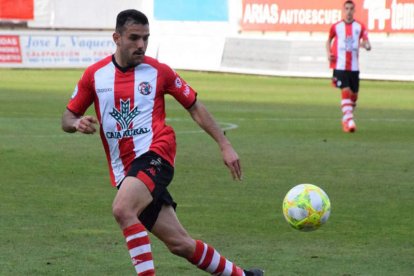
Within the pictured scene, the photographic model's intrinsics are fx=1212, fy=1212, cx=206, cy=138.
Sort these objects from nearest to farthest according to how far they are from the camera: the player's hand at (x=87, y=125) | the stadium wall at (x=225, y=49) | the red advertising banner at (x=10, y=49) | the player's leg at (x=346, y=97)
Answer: the player's hand at (x=87, y=125) → the player's leg at (x=346, y=97) → the stadium wall at (x=225, y=49) → the red advertising banner at (x=10, y=49)

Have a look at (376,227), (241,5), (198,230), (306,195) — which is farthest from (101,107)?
(241,5)

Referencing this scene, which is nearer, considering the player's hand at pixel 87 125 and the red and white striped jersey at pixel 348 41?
the player's hand at pixel 87 125

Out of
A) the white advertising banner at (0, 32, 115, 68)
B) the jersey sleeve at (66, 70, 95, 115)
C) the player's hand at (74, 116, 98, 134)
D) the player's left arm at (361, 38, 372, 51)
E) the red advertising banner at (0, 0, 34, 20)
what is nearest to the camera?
the player's hand at (74, 116, 98, 134)

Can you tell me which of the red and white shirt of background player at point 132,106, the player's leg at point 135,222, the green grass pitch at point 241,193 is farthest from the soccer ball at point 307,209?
the player's leg at point 135,222

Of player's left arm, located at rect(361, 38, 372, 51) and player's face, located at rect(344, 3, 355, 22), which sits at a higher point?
player's face, located at rect(344, 3, 355, 22)

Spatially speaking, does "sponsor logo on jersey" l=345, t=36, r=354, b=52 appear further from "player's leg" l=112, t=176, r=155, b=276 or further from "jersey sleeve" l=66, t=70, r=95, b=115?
"player's leg" l=112, t=176, r=155, b=276

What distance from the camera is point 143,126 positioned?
7812mm

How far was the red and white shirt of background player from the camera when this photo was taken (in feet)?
25.6

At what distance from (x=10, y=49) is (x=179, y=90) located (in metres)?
34.0

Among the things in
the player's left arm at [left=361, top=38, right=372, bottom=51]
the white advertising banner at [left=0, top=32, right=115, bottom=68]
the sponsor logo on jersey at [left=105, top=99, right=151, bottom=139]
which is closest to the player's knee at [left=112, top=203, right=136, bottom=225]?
the sponsor logo on jersey at [left=105, top=99, right=151, bottom=139]

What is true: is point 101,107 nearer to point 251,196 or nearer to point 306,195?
point 306,195

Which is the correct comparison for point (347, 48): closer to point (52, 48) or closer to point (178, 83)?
point (178, 83)

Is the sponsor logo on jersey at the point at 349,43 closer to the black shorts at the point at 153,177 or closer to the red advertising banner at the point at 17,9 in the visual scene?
the black shorts at the point at 153,177

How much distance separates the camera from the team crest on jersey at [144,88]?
7.84 metres
